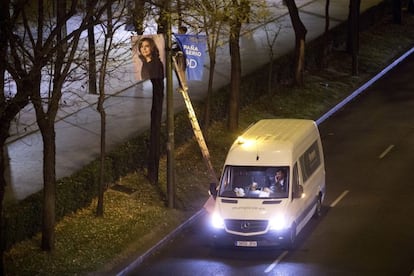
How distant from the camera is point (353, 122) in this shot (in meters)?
30.4

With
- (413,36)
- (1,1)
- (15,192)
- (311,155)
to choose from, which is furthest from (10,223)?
(413,36)

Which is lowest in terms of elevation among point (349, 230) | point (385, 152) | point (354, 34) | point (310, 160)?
point (349, 230)

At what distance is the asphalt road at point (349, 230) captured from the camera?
1794cm

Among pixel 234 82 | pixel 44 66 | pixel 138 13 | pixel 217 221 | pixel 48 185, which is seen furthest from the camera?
pixel 234 82

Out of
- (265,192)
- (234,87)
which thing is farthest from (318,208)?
(234,87)

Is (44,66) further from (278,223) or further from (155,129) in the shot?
(155,129)

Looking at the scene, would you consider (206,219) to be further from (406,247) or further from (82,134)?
(82,134)

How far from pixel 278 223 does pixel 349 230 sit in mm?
2412

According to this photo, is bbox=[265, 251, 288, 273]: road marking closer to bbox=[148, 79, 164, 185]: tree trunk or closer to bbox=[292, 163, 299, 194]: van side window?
bbox=[292, 163, 299, 194]: van side window

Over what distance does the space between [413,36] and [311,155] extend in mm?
24627

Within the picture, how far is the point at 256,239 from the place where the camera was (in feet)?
60.4

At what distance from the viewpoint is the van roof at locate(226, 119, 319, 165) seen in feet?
62.7

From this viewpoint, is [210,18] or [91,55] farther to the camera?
[210,18]

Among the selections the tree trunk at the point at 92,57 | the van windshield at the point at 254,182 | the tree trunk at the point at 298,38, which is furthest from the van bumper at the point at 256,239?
the tree trunk at the point at 298,38
